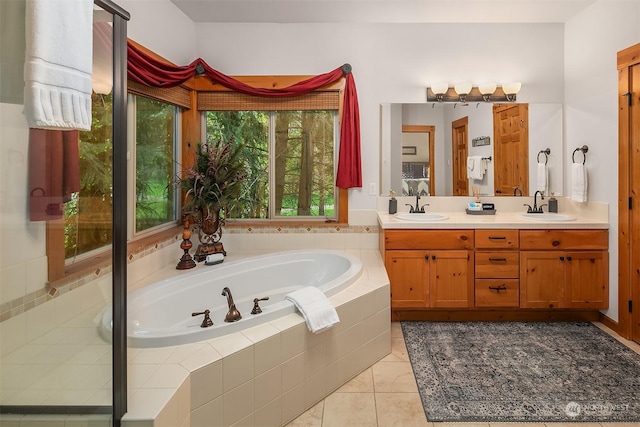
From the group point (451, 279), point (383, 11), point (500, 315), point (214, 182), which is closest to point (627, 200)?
point (500, 315)

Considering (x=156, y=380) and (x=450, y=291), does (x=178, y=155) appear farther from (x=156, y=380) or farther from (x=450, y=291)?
(x=450, y=291)

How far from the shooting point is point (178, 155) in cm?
322

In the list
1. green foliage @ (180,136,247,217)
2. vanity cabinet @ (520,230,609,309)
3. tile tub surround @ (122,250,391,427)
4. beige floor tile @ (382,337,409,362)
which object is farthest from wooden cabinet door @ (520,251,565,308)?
green foliage @ (180,136,247,217)

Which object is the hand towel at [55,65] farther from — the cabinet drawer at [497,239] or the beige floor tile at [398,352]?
the cabinet drawer at [497,239]

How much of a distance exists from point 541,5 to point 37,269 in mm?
3937

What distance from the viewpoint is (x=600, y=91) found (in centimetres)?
282

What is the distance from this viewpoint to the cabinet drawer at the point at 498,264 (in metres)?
2.79

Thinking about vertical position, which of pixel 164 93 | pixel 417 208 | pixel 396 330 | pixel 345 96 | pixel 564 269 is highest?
pixel 345 96

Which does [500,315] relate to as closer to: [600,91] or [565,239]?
[565,239]

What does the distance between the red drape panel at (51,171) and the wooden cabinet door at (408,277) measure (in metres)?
2.21

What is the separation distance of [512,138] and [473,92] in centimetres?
58

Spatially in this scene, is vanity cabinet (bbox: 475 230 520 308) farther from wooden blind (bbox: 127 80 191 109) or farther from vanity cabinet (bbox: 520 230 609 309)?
wooden blind (bbox: 127 80 191 109)

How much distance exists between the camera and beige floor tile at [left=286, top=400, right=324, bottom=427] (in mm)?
1729

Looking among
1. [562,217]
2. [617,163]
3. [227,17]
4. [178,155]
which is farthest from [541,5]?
[178,155]
